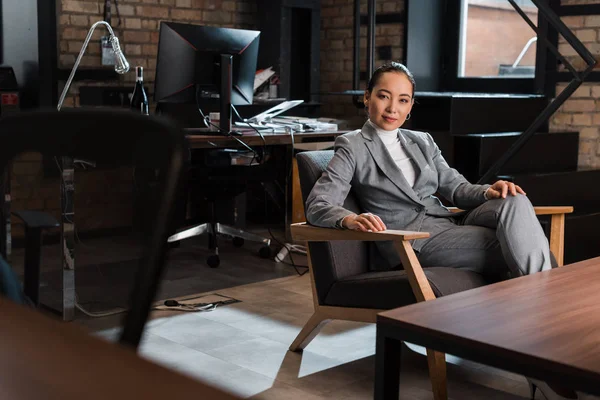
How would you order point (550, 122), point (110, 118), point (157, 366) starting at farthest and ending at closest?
point (550, 122) → point (110, 118) → point (157, 366)

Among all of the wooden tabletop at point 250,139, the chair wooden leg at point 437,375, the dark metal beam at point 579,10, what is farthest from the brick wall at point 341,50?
the chair wooden leg at point 437,375

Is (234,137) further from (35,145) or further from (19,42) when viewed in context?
(35,145)

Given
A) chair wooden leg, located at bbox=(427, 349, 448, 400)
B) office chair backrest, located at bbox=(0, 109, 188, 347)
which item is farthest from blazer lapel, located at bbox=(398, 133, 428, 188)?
office chair backrest, located at bbox=(0, 109, 188, 347)

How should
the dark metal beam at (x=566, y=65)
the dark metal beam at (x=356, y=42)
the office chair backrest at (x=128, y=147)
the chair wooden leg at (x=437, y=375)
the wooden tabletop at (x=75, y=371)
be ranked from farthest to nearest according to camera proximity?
the dark metal beam at (x=356, y=42) → the dark metal beam at (x=566, y=65) → the chair wooden leg at (x=437, y=375) → the office chair backrest at (x=128, y=147) → the wooden tabletop at (x=75, y=371)

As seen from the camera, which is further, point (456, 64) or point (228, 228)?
point (456, 64)

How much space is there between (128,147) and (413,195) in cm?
209

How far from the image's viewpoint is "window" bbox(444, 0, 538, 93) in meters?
5.79

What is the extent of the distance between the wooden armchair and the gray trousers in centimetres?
9

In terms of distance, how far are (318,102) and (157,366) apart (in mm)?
6044

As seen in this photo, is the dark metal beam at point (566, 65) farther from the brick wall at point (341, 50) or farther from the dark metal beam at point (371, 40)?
the brick wall at point (341, 50)

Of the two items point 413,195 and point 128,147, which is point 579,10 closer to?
point 413,195

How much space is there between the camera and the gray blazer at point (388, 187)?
3.10m

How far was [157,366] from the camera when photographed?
2.08 ft

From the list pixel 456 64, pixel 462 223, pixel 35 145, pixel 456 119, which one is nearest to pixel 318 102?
pixel 456 64
